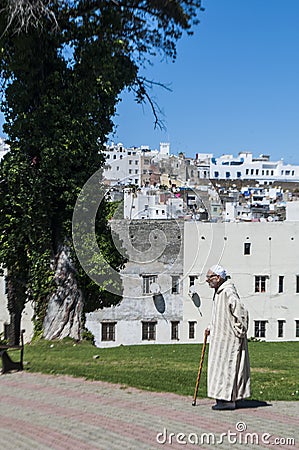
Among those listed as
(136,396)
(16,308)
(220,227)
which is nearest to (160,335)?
(220,227)

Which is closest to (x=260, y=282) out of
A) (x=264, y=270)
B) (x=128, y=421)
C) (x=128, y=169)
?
(x=264, y=270)

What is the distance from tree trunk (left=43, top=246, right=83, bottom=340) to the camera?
1544cm

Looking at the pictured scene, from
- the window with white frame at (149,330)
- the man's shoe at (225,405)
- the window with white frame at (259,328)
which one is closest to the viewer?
the man's shoe at (225,405)

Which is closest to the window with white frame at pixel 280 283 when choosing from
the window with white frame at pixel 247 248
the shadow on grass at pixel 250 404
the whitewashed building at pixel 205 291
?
the whitewashed building at pixel 205 291

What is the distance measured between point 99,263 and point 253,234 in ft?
69.7

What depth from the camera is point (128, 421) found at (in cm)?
712

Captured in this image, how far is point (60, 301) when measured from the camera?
15539 mm

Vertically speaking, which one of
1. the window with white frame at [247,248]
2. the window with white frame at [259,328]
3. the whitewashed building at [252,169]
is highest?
the whitewashed building at [252,169]

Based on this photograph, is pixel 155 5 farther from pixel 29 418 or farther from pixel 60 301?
pixel 29 418

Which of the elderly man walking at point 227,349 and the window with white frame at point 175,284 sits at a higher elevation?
the elderly man walking at point 227,349

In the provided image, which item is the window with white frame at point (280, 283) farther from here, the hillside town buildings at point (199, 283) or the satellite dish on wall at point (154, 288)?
the satellite dish on wall at point (154, 288)

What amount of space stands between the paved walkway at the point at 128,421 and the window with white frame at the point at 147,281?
23.6 metres

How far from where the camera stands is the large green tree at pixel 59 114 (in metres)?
14.8

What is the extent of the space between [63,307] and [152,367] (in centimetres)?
489
